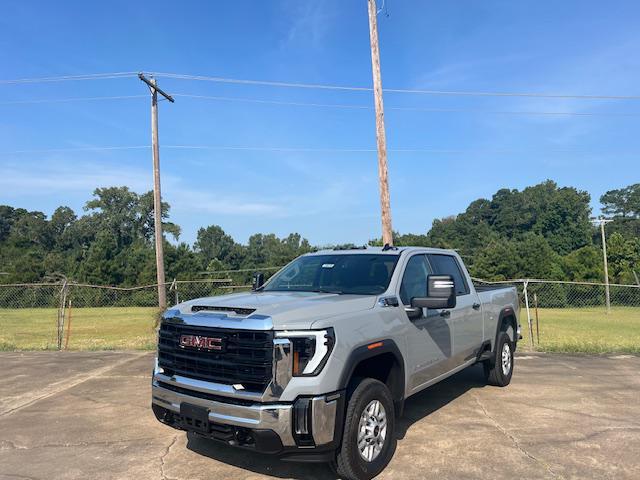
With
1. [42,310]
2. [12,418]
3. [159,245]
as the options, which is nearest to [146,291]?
[42,310]

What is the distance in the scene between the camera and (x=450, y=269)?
6.33m

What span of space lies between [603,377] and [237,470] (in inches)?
247

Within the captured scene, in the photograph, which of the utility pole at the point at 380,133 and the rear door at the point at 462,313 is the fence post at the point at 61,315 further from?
the rear door at the point at 462,313

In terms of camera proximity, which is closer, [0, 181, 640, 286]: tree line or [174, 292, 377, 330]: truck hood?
[174, 292, 377, 330]: truck hood

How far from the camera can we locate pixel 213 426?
374 cm

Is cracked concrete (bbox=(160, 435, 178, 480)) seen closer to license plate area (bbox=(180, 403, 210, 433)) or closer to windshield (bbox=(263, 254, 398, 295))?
license plate area (bbox=(180, 403, 210, 433))

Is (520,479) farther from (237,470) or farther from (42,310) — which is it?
(42,310)

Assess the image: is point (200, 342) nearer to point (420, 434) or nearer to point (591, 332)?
point (420, 434)

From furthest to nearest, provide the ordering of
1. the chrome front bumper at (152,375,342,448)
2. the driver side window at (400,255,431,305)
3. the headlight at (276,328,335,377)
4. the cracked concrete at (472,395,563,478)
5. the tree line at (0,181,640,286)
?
the tree line at (0,181,640,286) < the driver side window at (400,255,431,305) < the cracked concrete at (472,395,563,478) < the headlight at (276,328,335,377) < the chrome front bumper at (152,375,342,448)

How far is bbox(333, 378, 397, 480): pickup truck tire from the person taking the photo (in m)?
3.77

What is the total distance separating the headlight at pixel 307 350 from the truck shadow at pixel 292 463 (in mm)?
1140

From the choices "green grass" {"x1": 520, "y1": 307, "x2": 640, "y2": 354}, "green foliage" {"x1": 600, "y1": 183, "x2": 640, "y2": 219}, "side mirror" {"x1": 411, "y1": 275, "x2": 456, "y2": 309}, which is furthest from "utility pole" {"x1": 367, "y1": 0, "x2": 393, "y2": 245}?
"green foliage" {"x1": 600, "y1": 183, "x2": 640, "y2": 219}

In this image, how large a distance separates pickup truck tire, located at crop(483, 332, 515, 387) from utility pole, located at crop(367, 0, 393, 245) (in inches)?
190

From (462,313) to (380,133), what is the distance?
7.59m
